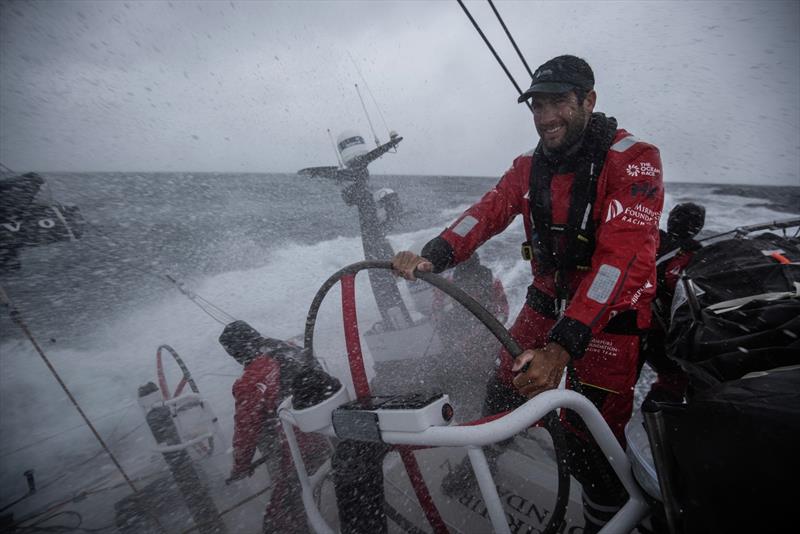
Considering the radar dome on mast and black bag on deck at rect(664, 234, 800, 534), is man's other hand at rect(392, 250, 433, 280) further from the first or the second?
the radar dome on mast

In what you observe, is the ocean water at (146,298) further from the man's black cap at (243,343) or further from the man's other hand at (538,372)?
the man's other hand at (538,372)

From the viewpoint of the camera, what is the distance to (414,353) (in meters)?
6.27

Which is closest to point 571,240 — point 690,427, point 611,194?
point 611,194

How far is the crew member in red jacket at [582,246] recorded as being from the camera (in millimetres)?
1305

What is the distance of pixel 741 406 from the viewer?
781 millimetres

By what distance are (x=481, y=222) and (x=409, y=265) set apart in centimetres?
66

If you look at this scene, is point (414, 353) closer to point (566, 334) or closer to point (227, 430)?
point (227, 430)

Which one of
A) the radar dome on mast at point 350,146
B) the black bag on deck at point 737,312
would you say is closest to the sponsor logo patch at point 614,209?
the black bag on deck at point 737,312

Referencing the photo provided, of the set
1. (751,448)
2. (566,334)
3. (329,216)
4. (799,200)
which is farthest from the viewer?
(329,216)

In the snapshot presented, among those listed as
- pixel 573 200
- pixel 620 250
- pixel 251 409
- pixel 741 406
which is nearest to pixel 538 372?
pixel 741 406

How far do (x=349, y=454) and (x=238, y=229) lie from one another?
18569 mm

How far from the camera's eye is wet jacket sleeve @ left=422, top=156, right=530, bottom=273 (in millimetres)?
1825

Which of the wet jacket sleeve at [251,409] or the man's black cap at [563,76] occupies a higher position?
the man's black cap at [563,76]

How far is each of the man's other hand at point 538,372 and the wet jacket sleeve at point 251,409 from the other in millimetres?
2060
